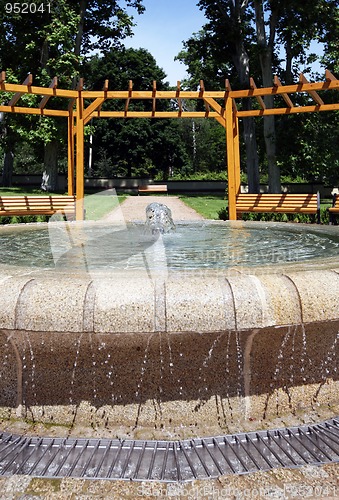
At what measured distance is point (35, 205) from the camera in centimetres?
1143

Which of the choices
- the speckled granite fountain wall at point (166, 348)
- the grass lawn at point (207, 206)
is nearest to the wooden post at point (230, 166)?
the grass lawn at point (207, 206)

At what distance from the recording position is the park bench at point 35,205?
1102 centimetres

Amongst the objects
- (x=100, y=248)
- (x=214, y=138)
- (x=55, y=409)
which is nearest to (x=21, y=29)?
(x=100, y=248)

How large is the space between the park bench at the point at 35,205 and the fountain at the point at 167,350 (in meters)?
8.16

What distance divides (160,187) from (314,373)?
87.2 feet

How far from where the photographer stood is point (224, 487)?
2355 mm

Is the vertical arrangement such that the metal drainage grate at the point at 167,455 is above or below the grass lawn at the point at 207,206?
below

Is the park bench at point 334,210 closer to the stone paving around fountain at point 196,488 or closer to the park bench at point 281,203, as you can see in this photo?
the park bench at point 281,203

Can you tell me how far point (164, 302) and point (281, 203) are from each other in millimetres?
9369

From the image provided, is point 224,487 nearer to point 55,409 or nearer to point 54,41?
point 55,409

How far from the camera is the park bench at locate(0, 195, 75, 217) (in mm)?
11023

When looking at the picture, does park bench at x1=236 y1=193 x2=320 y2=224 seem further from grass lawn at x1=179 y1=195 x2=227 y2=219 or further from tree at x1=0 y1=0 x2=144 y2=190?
tree at x1=0 y1=0 x2=144 y2=190

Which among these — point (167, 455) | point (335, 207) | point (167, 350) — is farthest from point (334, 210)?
point (167, 455)

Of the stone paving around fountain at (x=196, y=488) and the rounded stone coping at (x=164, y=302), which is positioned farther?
the rounded stone coping at (x=164, y=302)
